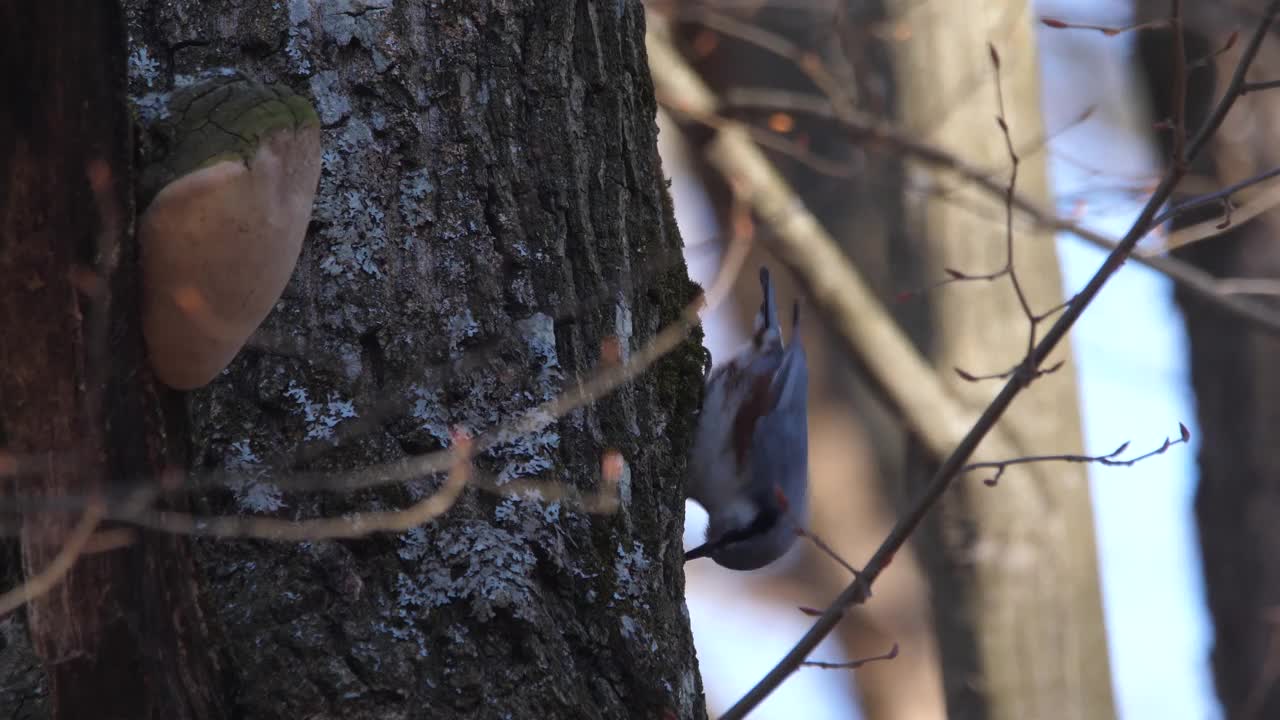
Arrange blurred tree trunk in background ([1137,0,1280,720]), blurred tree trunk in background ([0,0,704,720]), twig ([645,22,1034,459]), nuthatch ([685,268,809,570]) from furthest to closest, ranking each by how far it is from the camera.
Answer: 1. blurred tree trunk in background ([1137,0,1280,720])
2. twig ([645,22,1034,459])
3. nuthatch ([685,268,809,570])
4. blurred tree trunk in background ([0,0,704,720])

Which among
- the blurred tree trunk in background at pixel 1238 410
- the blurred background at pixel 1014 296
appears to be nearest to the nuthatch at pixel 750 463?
the blurred background at pixel 1014 296

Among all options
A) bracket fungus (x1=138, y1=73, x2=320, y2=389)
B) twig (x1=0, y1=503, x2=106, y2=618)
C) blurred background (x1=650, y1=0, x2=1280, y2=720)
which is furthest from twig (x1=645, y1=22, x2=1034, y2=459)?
twig (x1=0, y1=503, x2=106, y2=618)

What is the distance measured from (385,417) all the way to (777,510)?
1.31m

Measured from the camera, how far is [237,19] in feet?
4.66

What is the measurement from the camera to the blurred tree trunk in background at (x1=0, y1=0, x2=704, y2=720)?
3.92 feet

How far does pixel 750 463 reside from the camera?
2.47 metres

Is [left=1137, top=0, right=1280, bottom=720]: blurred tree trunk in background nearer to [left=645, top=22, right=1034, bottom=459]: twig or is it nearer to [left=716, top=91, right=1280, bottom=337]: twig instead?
[left=716, top=91, right=1280, bottom=337]: twig

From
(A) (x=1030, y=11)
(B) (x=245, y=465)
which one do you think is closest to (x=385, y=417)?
(B) (x=245, y=465)

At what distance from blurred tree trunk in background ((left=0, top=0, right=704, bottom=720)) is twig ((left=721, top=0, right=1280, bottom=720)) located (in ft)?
0.49

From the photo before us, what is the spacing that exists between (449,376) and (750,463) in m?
1.23

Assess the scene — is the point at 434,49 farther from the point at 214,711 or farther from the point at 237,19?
the point at 214,711

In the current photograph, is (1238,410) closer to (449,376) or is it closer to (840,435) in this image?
(840,435)

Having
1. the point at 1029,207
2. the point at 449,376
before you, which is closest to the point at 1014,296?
the point at 1029,207

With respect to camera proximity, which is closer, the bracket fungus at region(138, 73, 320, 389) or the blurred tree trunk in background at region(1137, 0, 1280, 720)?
the bracket fungus at region(138, 73, 320, 389)
